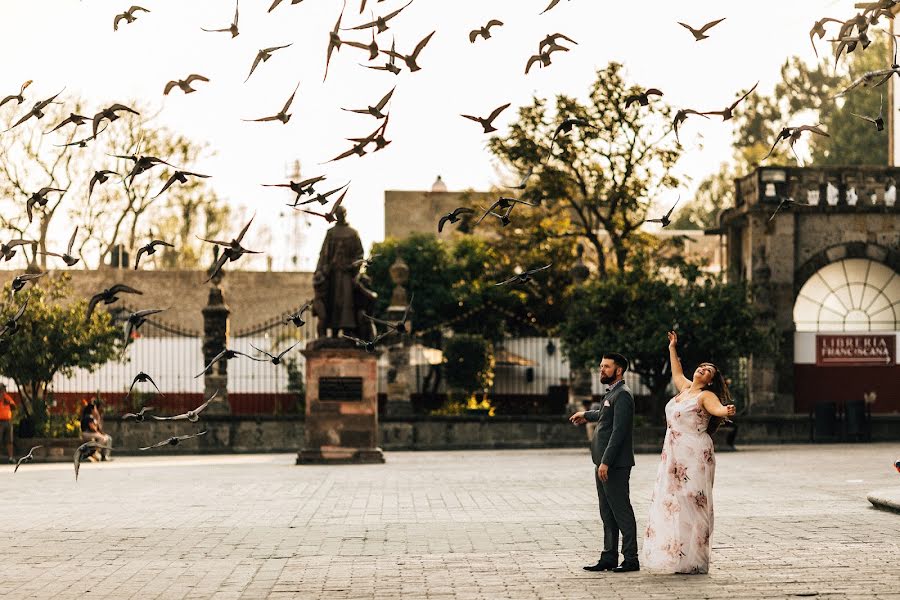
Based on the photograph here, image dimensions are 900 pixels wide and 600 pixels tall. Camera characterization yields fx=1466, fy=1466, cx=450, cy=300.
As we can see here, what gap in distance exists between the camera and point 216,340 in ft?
107

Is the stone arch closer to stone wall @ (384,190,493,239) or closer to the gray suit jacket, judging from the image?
the gray suit jacket

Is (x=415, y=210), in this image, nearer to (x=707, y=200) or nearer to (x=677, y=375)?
(x=707, y=200)

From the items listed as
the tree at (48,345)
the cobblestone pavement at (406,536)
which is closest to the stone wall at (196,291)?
the tree at (48,345)

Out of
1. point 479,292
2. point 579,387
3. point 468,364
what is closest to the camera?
point 579,387

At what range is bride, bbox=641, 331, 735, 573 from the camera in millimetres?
10289

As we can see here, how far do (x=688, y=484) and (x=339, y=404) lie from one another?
15206 mm

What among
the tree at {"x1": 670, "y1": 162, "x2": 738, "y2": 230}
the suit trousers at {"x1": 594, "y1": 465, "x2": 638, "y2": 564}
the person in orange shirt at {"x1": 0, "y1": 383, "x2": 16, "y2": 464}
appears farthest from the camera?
the tree at {"x1": 670, "y1": 162, "x2": 738, "y2": 230}

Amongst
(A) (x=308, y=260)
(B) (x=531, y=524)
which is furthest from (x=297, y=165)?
(B) (x=531, y=524)

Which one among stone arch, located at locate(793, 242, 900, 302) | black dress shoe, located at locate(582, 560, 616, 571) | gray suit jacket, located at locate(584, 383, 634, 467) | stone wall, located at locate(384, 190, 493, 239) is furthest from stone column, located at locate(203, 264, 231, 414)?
stone wall, located at locate(384, 190, 493, 239)

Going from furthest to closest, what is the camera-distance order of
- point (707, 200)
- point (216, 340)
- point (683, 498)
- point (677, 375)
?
point (707, 200), point (216, 340), point (677, 375), point (683, 498)

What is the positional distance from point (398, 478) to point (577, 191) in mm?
19224

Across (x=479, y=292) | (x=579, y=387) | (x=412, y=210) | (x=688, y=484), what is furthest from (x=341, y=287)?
(x=412, y=210)

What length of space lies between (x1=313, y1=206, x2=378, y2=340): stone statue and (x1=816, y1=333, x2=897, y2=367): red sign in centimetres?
1468

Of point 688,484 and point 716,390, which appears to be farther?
point 716,390
